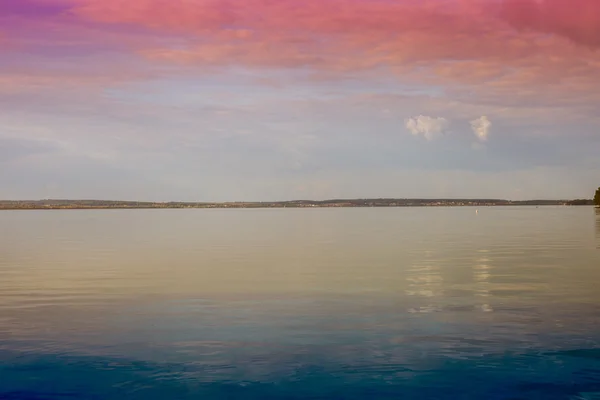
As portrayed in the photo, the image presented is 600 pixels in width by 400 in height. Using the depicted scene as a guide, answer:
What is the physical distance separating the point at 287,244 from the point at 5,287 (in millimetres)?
42318

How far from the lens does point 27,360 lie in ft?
76.2

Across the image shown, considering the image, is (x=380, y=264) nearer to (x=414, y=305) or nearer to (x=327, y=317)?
(x=414, y=305)

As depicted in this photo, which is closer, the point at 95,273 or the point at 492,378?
the point at 492,378

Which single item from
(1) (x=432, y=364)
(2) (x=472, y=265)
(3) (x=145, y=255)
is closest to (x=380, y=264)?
(2) (x=472, y=265)

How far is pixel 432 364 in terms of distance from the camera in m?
22.4

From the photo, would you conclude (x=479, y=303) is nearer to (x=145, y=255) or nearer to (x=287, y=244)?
(x=145, y=255)

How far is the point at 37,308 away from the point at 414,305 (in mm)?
18167

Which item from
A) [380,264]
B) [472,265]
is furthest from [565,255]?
[380,264]

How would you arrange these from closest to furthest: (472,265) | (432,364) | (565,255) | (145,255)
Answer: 1. (432,364)
2. (472,265)
3. (565,255)
4. (145,255)

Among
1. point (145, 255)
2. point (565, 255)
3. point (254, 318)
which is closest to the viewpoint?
point (254, 318)

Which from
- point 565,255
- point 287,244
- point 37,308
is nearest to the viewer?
point 37,308

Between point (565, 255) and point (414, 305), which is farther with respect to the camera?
point (565, 255)

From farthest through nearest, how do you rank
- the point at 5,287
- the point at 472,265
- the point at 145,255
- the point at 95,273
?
the point at 145,255 < the point at 472,265 < the point at 95,273 < the point at 5,287

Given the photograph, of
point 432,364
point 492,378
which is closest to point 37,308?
point 432,364
